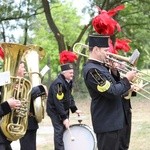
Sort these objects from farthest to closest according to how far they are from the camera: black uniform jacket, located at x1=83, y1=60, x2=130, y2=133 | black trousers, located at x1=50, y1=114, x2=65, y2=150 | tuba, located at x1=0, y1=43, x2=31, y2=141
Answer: black trousers, located at x1=50, y1=114, x2=65, y2=150
black uniform jacket, located at x1=83, y1=60, x2=130, y2=133
tuba, located at x1=0, y1=43, x2=31, y2=141

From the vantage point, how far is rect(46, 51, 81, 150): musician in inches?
283

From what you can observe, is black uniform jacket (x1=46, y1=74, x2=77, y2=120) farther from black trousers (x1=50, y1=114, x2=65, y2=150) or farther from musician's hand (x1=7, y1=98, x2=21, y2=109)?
musician's hand (x1=7, y1=98, x2=21, y2=109)

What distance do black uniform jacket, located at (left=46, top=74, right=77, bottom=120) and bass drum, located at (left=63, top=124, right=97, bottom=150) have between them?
0.90ft

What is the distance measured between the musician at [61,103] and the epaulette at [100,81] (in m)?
2.38

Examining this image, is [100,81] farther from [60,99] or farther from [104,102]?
[60,99]

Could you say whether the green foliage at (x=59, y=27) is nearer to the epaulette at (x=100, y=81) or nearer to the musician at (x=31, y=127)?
the musician at (x=31, y=127)

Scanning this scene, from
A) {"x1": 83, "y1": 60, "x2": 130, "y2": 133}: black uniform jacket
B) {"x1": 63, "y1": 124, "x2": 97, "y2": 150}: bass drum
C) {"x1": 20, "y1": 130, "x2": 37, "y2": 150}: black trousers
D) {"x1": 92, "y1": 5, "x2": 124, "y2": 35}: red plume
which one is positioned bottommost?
{"x1": 63, "y1": 124, "x2": 97, "y2": 150}: bass drum

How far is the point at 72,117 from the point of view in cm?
1329

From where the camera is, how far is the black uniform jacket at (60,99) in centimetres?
723

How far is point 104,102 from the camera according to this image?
5000 mm

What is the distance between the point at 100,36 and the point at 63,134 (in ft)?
8.62

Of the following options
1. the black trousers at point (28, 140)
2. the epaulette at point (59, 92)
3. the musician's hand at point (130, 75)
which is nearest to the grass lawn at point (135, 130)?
the epaulette at point (59, 92)

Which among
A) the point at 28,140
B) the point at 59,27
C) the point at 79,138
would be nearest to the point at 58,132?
the point at 79,138

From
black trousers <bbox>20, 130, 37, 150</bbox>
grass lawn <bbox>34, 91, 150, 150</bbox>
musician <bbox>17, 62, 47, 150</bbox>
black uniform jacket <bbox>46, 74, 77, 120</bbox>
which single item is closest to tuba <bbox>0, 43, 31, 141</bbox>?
musician <bbox>17, 62, 47, 150</bbox>
